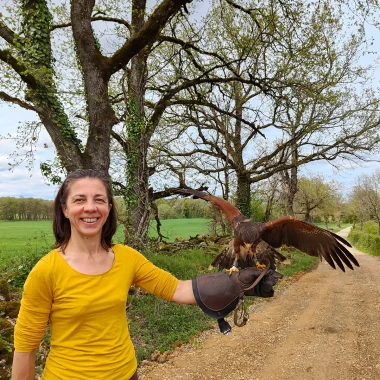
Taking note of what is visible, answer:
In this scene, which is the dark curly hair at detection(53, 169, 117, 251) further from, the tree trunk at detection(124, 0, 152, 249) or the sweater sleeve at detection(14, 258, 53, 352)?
the tree trunk at detection(124, 0, 152, 249)

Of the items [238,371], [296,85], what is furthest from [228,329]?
[296,85]

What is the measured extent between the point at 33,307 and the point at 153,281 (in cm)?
65

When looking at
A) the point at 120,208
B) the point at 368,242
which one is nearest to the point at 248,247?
the point at 120,208

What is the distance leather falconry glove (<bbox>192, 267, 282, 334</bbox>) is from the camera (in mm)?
1982

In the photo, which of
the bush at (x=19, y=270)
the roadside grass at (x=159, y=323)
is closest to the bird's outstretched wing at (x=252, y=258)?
the roadside grass at (x=159, y=323)

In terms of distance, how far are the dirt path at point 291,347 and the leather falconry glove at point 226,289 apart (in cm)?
338

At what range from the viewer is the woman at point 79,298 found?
1550 mm

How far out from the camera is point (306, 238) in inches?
156

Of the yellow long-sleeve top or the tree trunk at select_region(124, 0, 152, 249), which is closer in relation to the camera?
the yellow long-sleeve top

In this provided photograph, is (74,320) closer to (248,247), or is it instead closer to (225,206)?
(248,247)

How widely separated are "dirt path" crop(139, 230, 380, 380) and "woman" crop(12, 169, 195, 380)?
363 cm

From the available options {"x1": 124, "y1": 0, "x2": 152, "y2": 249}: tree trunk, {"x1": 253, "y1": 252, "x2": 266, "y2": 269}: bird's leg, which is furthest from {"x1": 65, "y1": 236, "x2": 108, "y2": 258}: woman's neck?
{"x1": 124, "y1": 0, "x2": 152, "y2": 249}: tree trunk

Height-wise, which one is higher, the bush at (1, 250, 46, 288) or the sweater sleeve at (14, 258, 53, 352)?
the sweater sleeve at (14, 258, 53, 352)

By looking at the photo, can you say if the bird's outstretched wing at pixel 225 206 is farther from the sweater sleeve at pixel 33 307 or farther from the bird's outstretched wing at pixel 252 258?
the sweater sleeve at pixel 33 307
